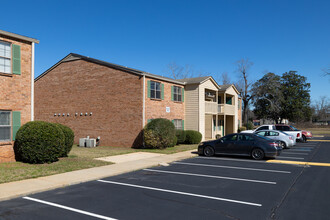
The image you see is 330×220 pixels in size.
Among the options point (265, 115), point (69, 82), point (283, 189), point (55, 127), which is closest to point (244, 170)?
point (283, 189)

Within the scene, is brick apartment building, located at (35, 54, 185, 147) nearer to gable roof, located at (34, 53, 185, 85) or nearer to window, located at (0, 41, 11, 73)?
gable roof, located at (34, 53, 185, 85)

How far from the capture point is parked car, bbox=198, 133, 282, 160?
48.2 feet

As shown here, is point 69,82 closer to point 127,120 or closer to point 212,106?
point 127,120

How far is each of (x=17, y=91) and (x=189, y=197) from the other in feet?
32.7

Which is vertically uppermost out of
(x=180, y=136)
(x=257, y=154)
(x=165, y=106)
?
(x=165, y=106)

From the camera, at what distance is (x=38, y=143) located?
39.8ft

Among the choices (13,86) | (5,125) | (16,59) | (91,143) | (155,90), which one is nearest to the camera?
(5,125)

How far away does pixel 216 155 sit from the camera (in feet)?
55.4

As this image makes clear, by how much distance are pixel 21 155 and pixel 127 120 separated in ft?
31.7

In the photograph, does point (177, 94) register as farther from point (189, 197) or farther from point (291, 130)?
point (189, 197)

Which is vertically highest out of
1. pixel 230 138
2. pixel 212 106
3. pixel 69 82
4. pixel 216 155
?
pixel 69 82

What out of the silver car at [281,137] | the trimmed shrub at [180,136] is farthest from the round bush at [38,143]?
the silver car at [281,137]

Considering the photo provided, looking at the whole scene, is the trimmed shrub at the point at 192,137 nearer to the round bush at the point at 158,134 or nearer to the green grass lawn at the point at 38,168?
the round bush at the point at 158,134

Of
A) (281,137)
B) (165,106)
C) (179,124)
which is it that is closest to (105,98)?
(165,106)
